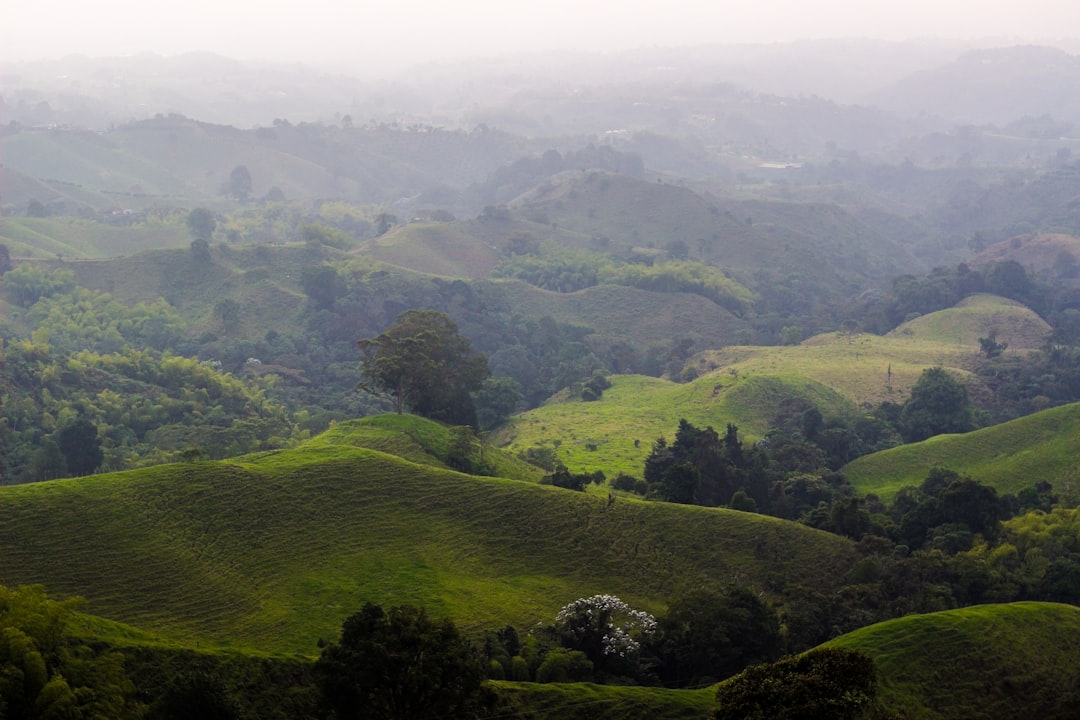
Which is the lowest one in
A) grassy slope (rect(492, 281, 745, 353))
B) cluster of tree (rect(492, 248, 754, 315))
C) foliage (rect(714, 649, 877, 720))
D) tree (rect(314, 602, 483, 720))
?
grassy slope (rect(492, 281, 745, 353))

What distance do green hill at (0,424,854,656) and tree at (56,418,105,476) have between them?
21.7m

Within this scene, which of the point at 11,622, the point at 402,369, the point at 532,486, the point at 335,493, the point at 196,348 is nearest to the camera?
the point at 11,622

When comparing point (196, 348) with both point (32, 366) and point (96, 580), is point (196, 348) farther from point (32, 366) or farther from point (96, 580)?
point (96, 580)

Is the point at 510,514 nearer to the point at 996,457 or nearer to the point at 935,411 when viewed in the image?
the point at 996,457

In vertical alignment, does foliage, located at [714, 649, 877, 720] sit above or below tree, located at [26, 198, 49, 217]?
above

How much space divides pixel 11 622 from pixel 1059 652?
3822 cm

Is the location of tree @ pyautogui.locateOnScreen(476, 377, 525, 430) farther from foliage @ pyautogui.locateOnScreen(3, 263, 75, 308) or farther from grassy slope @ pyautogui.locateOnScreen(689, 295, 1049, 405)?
foliage @ pyautogui.locateOnScreen(3, 263, 75, 308)

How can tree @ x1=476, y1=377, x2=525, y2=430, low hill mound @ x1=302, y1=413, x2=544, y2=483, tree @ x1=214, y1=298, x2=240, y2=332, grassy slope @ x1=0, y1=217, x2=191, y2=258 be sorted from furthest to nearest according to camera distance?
grassy slope @ x1=0, y1=217, x2=191, y2=258 < tree @ x1=214, y1=298, x2=240, y2=332 < tree @ x1=476, y1=377, x2=525, y2=430 < low hill mound @ x1=302, y1=413, x2=544, y2=483

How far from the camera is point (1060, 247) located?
183625 mm

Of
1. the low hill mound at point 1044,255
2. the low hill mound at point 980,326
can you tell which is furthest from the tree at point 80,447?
the low hill mound at point 1044,255

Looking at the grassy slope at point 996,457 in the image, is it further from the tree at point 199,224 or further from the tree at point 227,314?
the tree at point 199,224

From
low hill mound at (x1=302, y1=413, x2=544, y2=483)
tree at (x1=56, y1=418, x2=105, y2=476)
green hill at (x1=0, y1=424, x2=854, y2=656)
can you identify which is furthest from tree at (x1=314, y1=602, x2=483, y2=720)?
tree at (x1=56, y1=418, x2=105, y2=476)

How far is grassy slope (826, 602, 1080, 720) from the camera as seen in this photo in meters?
40.2

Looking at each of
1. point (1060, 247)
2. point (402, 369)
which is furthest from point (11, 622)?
point (1060, 247)
